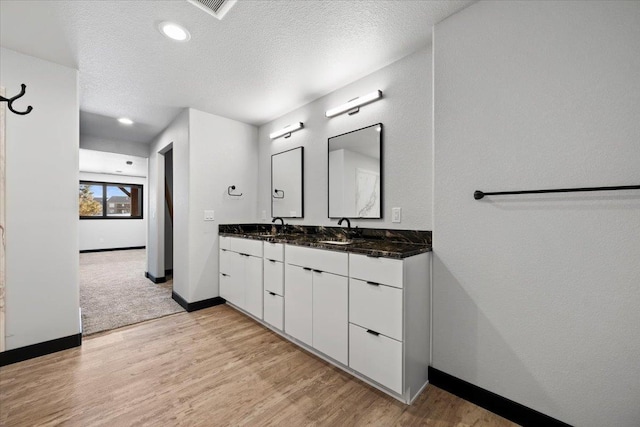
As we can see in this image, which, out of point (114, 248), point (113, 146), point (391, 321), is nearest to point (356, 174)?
point (391, 321)

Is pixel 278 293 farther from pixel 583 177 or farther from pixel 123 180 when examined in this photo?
→ pixel 123 180

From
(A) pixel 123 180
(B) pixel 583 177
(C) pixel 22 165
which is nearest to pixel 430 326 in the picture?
(B) pixel 583 177

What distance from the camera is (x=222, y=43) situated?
1961mm

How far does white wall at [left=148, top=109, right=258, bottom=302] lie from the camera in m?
3.17

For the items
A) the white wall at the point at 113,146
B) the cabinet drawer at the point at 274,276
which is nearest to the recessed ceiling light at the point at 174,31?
the cabinet drawer at the point at 274,276

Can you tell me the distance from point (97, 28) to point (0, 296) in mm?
2088

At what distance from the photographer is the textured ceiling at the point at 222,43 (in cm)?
Result: 164

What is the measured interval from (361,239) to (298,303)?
0.78 metres

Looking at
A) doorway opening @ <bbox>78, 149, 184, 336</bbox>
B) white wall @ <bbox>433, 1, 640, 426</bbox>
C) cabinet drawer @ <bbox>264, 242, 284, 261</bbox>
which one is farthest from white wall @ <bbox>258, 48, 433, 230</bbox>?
doorway opening @ <bbox>78, 149, 184, 336</bbox>

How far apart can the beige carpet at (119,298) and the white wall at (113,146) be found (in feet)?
7.28

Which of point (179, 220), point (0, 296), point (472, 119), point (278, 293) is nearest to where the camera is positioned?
point (472, 119)

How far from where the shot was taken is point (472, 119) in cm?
162

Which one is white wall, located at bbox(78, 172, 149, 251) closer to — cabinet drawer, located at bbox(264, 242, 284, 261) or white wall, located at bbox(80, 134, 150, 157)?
white wall, located at bbox(80, 134, 150, 157)

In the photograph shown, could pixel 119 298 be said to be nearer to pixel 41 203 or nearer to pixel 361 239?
pixel 41 203
